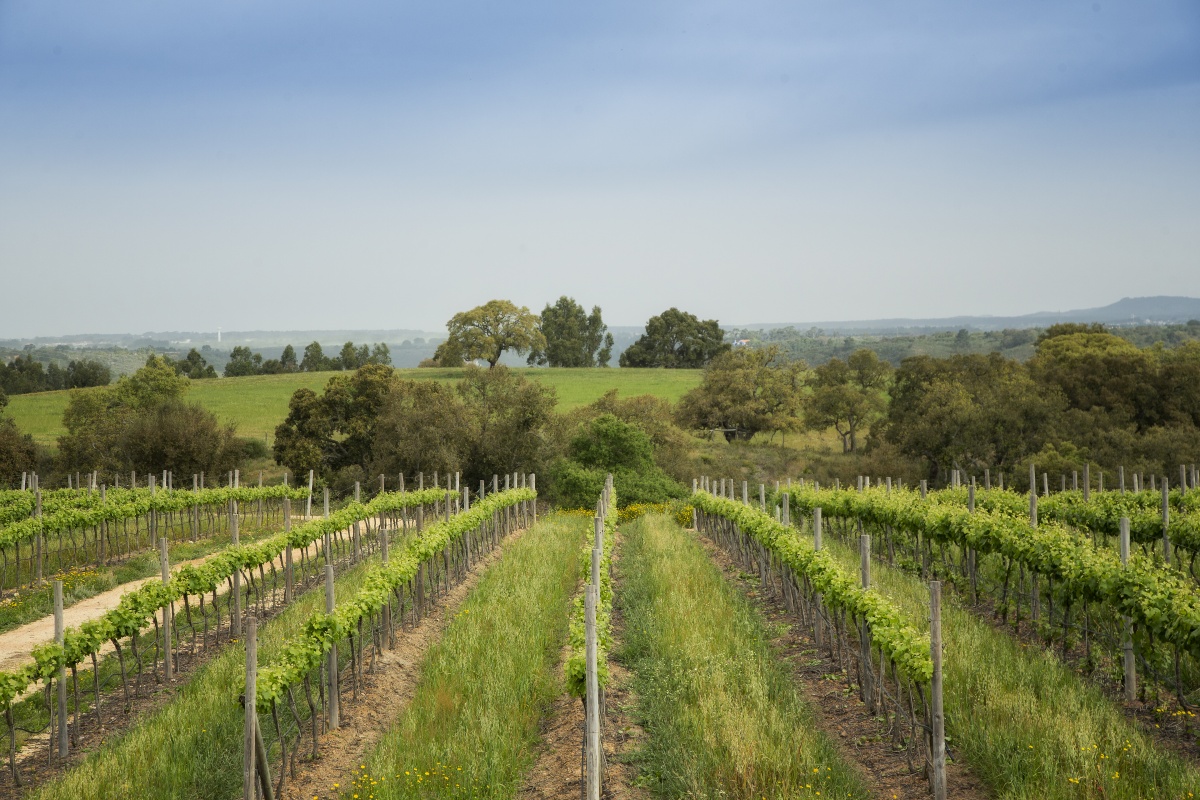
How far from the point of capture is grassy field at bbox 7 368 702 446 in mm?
Result: 61750

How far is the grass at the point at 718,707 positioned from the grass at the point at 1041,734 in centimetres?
116

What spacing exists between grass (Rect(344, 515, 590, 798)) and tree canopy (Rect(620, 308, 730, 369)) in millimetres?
83610

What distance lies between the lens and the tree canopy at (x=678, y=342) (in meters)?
98.5

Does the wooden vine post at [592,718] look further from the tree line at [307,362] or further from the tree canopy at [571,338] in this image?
the tree canopy at [571,338]

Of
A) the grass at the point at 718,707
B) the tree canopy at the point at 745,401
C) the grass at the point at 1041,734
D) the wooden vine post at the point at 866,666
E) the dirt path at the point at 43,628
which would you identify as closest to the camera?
the grass at the point at 1041,734

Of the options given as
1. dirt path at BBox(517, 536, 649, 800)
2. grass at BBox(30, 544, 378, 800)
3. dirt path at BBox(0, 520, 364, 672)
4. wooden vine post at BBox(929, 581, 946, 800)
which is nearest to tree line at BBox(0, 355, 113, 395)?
dirt path at BBox(0, 520, 364, 672)

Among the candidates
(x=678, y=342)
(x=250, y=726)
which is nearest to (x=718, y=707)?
(x=250, y=726)

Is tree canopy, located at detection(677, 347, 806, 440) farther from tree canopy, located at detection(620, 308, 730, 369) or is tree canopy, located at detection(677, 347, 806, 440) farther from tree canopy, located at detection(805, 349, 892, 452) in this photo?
tree canopy, located at detection(620, 308, 730, 369)

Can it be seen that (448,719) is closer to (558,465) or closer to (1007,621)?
(1007,621)

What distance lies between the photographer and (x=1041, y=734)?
302 inches

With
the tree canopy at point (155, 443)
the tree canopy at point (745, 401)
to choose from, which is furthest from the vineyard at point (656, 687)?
the tree canopy at point (745, 401)

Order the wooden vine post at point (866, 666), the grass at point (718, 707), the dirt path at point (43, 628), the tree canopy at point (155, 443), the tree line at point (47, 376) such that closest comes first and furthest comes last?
1. the grass at point (718, 707)
2. the wooden vine post at point (866, 666)
3. the dirt path at point (43, 628)
4. the tree canopy at point (155, 443)
5. the tree line at point (47, 376)

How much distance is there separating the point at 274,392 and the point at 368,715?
223 ft

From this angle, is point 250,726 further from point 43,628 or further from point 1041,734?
point 43,628
